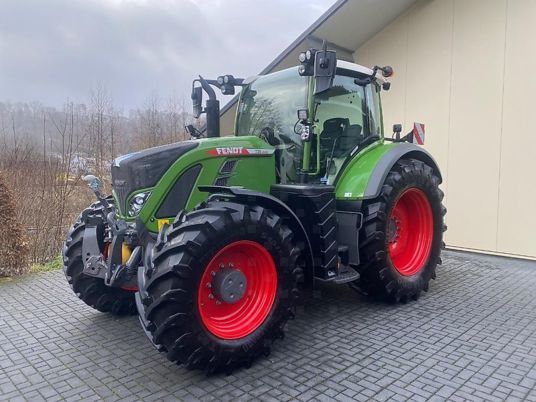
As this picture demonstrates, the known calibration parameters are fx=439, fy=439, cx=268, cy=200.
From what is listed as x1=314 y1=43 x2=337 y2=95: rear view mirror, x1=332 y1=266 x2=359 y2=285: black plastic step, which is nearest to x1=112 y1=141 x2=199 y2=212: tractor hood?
x1=314 y1=43 x2=337 y2=95: rear view mirror

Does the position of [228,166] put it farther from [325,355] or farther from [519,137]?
[519,137]

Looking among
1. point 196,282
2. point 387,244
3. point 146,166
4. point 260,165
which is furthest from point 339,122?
point 196,282

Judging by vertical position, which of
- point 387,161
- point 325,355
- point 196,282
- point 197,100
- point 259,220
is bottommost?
point 325,355

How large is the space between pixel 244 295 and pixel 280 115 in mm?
1905

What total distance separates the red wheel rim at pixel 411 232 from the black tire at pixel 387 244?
10cm

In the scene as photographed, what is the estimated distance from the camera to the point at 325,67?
3723 millimetres

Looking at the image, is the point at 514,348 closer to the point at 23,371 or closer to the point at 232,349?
the point at 232,349

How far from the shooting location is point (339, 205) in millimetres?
4430

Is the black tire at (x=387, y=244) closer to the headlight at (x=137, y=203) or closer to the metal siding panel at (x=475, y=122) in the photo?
the headlight at (x=137, y=203)

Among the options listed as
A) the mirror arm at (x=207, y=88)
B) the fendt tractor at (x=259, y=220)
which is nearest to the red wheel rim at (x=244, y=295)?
the fendt tractor at (x=259, y=220)

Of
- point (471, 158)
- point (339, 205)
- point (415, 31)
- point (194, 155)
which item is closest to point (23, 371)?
point (194, 155)

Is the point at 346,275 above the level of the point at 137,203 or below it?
below

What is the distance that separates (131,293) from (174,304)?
168 centimetres

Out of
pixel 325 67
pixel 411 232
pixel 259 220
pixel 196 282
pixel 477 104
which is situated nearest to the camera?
pixel 196 282
